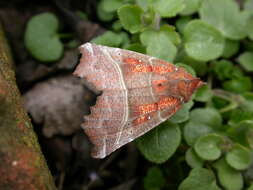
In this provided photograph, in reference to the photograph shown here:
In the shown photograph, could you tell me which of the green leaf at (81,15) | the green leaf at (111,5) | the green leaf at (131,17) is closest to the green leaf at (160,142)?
the green leaf at (131,17)

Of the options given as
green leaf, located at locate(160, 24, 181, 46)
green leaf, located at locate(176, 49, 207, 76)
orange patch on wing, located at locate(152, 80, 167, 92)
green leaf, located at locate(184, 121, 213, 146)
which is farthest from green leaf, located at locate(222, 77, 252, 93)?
orange patch on wing, located at locate(152, 80, 167, 92)

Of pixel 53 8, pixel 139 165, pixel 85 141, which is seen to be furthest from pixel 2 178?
pixel 53 8

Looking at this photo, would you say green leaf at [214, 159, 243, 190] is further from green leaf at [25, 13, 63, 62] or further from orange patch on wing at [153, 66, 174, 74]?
green leaf at [25, 13, 63, 62]

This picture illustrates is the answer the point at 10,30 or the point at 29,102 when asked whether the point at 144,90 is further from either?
the point at 10,30

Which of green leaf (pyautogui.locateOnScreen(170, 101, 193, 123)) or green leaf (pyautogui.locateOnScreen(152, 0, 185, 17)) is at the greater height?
green leaf (pyautogui.locateOnScreen(152, 0, 185, 17))

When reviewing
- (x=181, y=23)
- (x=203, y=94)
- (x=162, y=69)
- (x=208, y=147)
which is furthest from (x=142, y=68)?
(x=181, y=23)

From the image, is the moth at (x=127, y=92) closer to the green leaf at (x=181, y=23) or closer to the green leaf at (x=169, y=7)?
the green leaf at (x=169, y=7)
